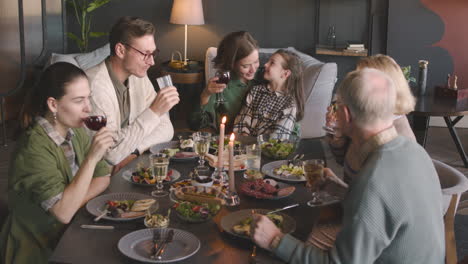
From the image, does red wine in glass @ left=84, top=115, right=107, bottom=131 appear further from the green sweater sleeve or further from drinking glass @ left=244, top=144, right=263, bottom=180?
the green sweater sleeve

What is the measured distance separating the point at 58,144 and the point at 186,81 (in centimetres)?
372

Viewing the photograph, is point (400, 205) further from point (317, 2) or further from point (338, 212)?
point (317, 2)

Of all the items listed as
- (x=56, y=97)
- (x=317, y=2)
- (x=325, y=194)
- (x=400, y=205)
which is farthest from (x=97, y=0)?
(x=400, y=205)

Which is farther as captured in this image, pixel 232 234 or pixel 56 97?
pixel 56 97

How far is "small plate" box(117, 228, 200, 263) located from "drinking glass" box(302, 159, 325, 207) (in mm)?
536

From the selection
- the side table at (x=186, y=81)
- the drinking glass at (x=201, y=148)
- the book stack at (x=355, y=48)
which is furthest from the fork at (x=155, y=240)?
the book stack at (x=355, y=48)

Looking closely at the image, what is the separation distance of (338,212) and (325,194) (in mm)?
80

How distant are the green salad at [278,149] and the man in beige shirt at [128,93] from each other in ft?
1.52

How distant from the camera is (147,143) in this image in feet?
8.95

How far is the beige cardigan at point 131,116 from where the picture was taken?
2.59 meters

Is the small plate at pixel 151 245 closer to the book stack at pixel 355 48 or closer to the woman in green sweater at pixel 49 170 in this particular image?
the woman in green sweater at pixel 49 170

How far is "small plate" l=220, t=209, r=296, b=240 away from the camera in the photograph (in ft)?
5.81

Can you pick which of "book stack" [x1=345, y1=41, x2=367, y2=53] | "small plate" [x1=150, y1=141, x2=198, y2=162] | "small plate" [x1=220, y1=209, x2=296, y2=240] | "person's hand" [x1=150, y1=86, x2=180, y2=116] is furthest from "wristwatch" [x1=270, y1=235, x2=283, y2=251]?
"book stack" [x1=345, y1=41, x2=367, y2=53]

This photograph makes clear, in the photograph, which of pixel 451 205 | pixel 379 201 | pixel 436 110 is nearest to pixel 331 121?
pixel 451 205
